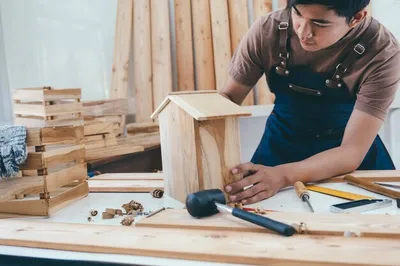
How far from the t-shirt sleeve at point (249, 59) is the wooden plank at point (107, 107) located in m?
1.38

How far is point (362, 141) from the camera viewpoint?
1591mm

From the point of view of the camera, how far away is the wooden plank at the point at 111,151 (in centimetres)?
246

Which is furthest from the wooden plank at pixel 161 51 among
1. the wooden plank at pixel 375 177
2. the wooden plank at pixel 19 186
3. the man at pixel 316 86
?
the wooden plank at pixel 19 186

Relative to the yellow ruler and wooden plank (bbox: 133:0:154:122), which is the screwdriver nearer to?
the yellow ruler

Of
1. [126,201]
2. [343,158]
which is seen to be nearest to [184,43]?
[343,158]

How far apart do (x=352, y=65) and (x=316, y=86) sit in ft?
0.58

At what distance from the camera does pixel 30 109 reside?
1837 mm

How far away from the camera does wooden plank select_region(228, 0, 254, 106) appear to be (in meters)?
3.35

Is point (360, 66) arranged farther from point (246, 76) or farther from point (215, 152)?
point (215, 152)

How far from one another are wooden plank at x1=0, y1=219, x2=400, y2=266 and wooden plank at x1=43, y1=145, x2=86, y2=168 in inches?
9.6

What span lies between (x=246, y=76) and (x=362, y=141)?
1.81 feet

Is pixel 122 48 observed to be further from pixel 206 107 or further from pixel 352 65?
pixel 206 107

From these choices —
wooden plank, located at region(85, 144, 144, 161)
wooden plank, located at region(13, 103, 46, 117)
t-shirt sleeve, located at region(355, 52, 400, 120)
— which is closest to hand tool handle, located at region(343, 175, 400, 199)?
t-shirt sleeve, located at region(355, 52, 400, 120)

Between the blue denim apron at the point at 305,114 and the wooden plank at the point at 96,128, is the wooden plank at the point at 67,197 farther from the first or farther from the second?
the wooden plank at the point at 96,128
